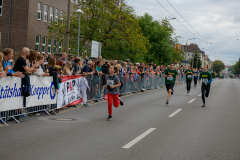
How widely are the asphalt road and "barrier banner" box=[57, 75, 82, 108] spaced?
43.2 inches

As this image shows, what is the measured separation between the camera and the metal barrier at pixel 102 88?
33.9 feet

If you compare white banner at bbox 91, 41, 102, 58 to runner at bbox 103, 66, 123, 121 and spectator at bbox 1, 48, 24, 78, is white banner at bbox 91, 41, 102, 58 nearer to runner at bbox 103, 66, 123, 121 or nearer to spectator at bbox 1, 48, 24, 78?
runner at bbox 103, 66, 123, 121

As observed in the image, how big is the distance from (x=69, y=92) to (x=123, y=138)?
620cm

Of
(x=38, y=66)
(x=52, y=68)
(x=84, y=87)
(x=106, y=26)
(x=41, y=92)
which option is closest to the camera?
(x=41, y=92)

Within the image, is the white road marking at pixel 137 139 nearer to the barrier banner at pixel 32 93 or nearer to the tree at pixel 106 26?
the barrier banner at pixel 32 93

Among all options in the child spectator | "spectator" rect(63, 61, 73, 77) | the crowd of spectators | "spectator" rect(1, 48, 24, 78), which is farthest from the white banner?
"spectator" rect(1, 48, 24, 78)

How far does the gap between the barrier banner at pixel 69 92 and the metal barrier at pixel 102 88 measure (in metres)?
0.67

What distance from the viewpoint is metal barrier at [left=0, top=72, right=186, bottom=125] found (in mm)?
10336

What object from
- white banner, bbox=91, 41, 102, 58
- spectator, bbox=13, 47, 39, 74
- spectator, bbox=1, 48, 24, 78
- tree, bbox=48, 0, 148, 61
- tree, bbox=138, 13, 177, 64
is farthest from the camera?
tree, bbox=138, 13, 177, 64

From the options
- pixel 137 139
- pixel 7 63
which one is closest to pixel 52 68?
pixel 7 63

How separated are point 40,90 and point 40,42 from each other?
32.1 meters

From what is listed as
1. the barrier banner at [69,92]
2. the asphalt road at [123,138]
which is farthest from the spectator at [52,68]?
the asphalt road at [123,138]

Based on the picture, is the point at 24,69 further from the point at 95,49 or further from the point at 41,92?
the point at 95,49

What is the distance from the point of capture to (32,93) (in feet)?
35.7
